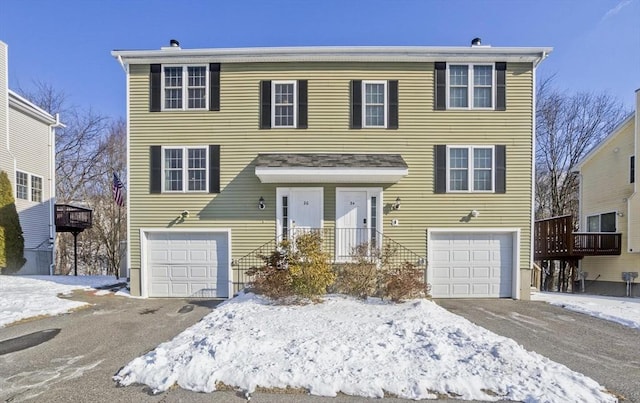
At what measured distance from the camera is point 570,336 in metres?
6.45

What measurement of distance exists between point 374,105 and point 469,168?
11.7 feet

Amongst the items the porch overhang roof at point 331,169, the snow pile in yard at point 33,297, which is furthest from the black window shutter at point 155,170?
the snow pile in yard at point 33,297

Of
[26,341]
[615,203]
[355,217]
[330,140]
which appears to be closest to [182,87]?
[330,140]

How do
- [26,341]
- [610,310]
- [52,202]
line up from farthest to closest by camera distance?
1. [52,202]
2. [610,310]
3. [26,341]

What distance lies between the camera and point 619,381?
4.50 m

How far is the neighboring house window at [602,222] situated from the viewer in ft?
45.2

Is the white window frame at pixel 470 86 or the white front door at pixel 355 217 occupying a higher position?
the white window frame at pixel 470 86

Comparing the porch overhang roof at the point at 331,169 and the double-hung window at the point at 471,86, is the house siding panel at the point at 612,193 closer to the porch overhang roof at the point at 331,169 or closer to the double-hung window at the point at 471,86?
the double-hung window at the point at 471,86

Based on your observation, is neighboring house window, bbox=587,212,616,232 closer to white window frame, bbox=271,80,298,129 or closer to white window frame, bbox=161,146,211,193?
white window frame, bbox=271,80,298,129

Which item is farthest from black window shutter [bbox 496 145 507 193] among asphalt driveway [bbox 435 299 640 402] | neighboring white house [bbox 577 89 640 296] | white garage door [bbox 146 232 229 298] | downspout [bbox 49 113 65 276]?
downspout [bbox 49 113 65 276]

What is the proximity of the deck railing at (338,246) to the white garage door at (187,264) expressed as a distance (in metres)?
0.54

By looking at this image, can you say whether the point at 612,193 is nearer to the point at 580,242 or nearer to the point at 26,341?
the point at 580,242

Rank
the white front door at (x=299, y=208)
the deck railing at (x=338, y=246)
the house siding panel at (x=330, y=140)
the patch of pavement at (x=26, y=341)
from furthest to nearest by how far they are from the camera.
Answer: the house siding panel at (x=330, y=140)
the white front door at (x=299, y=208)
the deck railing at (x=338, y=246)
the patch of pavement at (x=26, y=341)

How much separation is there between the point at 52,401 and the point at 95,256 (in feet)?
82.2
